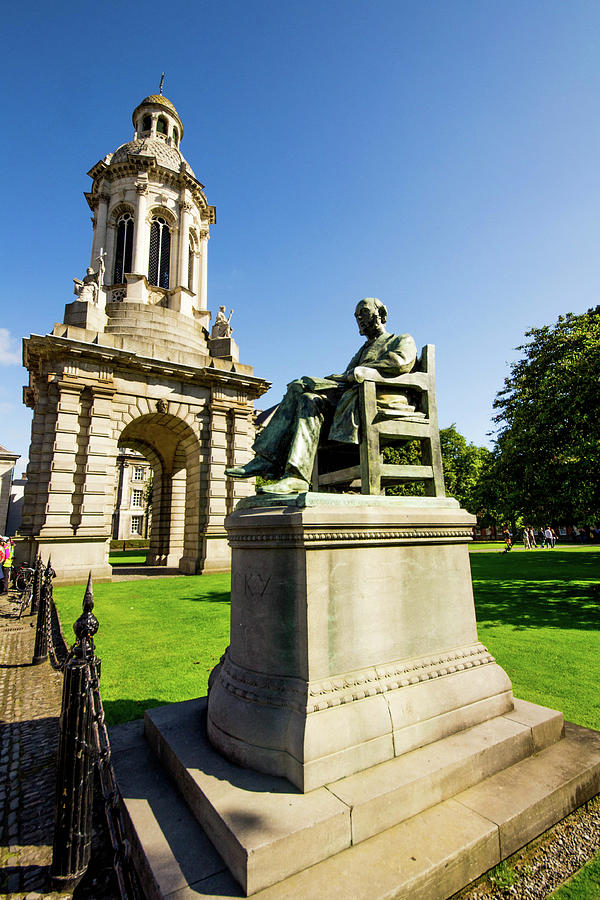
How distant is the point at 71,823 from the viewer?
2309 mm

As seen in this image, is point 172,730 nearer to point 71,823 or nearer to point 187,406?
point 71,823

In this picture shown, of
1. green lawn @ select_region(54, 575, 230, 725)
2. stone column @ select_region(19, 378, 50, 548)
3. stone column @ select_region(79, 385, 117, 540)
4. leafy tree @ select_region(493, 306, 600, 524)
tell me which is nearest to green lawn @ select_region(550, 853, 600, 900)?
green lawn @ select_region(54, 575, 230, 725)

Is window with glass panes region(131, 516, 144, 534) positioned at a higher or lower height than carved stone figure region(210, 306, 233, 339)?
lower

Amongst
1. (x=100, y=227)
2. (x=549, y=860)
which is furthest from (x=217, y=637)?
(x=100, y=227)

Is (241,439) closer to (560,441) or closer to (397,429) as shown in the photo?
(560,441)

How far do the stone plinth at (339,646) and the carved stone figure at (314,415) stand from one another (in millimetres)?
608

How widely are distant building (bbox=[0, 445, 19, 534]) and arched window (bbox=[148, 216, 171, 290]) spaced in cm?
3030

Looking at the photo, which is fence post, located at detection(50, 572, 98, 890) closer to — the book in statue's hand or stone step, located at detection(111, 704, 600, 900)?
stone step, located at detection(111, 704, 600, 900)

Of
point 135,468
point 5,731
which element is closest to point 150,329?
point 5,731

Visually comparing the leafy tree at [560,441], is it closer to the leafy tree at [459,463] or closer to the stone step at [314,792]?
the stone step at [314,792]

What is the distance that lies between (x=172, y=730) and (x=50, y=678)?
3.83 m

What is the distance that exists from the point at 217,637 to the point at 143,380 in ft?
42.0

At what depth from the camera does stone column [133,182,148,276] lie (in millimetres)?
21062

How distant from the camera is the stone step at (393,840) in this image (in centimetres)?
197
